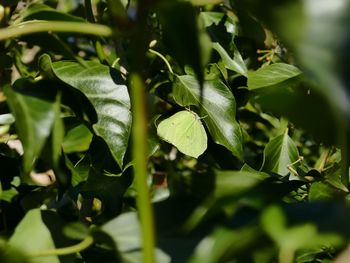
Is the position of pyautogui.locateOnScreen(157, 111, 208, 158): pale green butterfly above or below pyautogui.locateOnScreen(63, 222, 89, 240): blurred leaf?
Answer: below

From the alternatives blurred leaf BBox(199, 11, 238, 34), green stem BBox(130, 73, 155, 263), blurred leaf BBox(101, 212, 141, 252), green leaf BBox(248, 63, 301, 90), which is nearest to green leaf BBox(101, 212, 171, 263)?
blurred leaf BBox(101, 212, 141, 252)

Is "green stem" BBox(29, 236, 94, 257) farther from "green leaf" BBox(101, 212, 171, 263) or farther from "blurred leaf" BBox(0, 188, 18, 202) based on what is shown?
"blurred leaf" BBox(0, 188, 18, 202)

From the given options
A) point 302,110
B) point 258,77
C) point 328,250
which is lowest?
point 328,250

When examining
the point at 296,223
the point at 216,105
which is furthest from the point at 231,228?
the point at 216,105

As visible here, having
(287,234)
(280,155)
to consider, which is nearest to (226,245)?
(287,234)

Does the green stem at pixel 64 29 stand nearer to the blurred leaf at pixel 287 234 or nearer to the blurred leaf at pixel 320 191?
the blurred leaf at pixel 287 234

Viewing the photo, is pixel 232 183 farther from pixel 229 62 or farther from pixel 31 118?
pixel 229 62

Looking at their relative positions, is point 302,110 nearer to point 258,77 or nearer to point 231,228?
point 231,228
